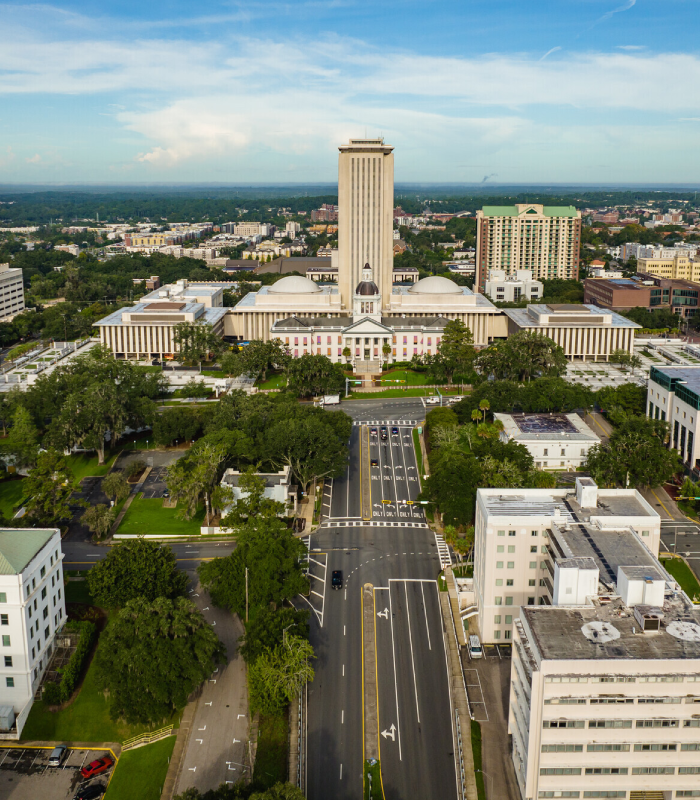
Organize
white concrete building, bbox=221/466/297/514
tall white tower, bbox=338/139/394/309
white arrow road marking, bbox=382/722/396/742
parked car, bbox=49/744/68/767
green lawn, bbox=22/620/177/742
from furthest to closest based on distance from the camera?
tall white tower, bbox=338/139/394/309 → white concrete building, bbox=221/466/297/514 → green lawn, bbox=22/620/177/742 → white arrow road marking, bbox=382/722/396/742 → parked car, bbox=49/744/68/767

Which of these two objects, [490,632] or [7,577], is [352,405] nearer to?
[490,632]

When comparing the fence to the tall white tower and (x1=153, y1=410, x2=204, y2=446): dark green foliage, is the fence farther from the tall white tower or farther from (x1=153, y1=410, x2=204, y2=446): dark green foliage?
the tall white tower

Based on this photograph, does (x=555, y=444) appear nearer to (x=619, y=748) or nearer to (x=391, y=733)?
(x=391, y=733)

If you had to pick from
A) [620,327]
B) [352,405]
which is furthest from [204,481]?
[620,327]

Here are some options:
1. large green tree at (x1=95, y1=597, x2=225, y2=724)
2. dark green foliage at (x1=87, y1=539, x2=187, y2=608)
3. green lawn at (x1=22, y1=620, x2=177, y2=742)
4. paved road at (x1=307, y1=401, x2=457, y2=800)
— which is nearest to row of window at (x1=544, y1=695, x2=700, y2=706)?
paved road at (x1=307, y1=401, x2=457, y2=800)

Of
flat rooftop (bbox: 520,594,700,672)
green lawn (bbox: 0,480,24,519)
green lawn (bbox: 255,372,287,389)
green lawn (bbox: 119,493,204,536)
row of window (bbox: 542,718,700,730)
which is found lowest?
green lawn (bbox: 119,493,204,536)

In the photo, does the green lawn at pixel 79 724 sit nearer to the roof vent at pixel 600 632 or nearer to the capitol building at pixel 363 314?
the roof vent at pixel 600 632

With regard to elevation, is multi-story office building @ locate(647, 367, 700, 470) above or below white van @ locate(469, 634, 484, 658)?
above

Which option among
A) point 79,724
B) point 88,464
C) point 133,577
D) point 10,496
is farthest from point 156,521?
point 79,724
